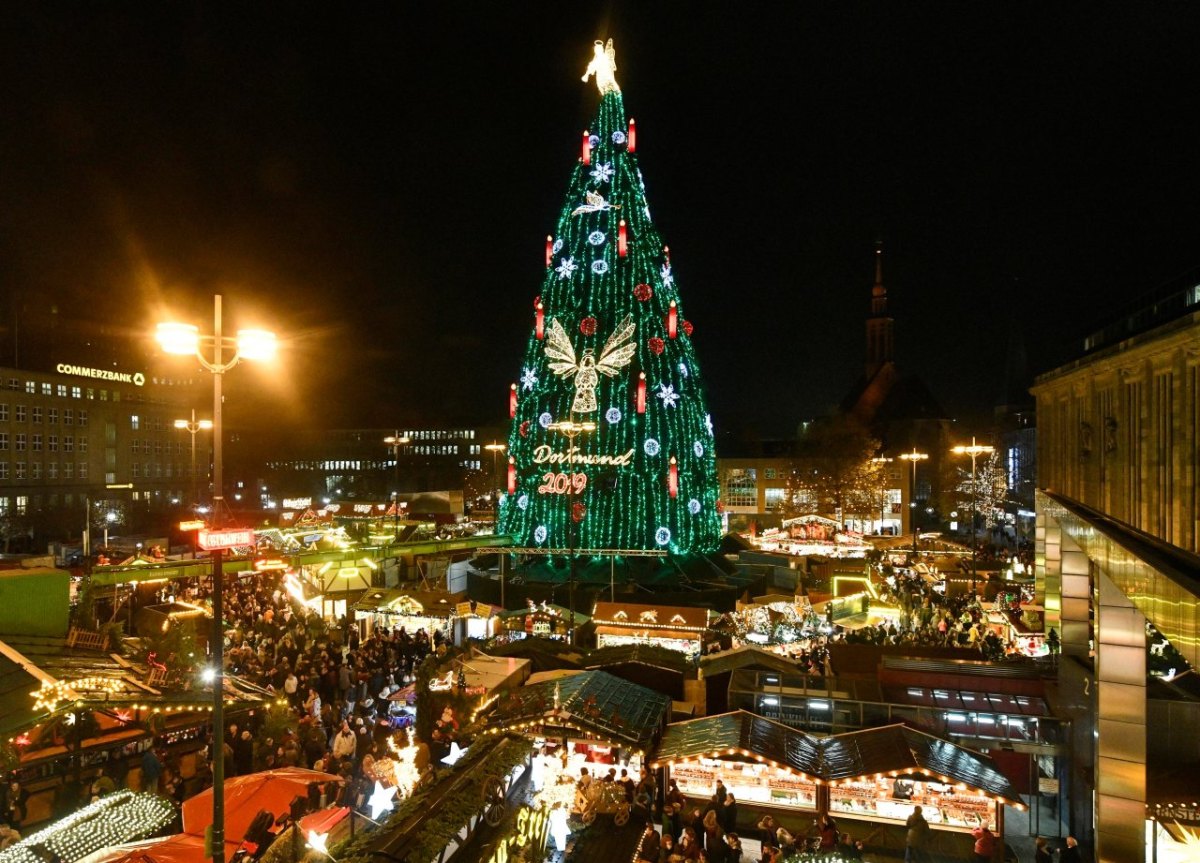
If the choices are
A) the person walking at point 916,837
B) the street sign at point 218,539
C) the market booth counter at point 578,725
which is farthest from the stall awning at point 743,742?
the street sign at point 218,539

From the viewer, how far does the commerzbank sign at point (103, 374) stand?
205ft

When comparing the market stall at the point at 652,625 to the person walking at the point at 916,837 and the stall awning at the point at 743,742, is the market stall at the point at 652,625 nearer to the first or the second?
the stall awning at the point at 743,742

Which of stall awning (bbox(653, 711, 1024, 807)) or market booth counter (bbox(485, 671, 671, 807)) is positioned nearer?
stall awning (bbox(653, 711, 1024, 807))

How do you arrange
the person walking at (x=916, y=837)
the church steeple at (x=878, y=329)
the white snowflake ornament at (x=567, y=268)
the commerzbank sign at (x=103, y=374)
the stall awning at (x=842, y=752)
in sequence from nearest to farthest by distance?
1. the person walking at (x=916, y=837)
2. the stall awning at (x=842, y=752)
3. the white snowflake ornament at (x=567, y=268)
4. the commerzbank sign at (x=103, y=374)
5. the church steeple at (x=878, y=329)

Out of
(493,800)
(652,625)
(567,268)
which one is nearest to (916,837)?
(493,800)

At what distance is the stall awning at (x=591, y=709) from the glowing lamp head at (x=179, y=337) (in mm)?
7249

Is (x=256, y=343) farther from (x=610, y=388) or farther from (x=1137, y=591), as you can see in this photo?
(x=610, y=388)

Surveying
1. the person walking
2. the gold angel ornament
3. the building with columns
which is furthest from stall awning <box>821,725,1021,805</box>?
the gold angel ornament

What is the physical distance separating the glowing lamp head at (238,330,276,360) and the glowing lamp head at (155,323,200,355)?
1.58 feet

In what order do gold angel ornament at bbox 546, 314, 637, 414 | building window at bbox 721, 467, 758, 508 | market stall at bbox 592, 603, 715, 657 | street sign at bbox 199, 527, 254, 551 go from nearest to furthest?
street sign at bbox 199, 527, 254, 551, market stall at bbox 592, 603, 715, 657, gold angel ornament at bbox 546, 314, 637, 414, building window at bbox 721, 467, 758, 508

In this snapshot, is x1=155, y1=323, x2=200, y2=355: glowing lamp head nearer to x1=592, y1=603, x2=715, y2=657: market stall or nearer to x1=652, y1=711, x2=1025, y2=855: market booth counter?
x1=652, y1=711, x2=1025, y2=855: market booth counter

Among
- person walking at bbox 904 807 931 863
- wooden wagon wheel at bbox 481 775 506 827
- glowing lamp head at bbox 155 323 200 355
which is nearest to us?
wooden wagon wheel at bbox 481 775 506 827

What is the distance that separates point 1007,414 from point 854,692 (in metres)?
92.3

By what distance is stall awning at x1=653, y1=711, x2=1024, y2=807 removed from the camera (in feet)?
32.3
